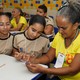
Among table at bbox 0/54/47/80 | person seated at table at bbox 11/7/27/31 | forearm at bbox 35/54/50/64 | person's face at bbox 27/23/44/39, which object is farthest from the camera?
person seated at table at bbox 11/7/27/31

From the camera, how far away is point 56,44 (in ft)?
5.54

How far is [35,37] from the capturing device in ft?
6.31

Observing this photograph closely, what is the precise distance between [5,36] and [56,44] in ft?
2.13

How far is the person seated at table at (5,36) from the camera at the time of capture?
1.91 m

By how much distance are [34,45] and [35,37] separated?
106 millimetres

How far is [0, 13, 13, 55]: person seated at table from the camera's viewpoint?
1912 millimetres

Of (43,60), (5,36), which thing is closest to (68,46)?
(43,60)

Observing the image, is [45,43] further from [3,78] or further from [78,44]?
[3,78]

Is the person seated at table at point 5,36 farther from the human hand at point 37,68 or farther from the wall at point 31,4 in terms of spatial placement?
Answer: the wall at point 31,4

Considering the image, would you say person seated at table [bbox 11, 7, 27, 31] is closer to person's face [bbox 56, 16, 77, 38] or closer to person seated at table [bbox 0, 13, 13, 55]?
person seated at table [bbox 0, 13, 13, 55]

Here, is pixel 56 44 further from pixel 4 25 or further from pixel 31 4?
pixel 31 4

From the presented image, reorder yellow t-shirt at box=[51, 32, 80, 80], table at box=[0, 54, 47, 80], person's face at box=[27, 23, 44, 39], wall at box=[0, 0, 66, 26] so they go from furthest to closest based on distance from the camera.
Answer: wall at box=[0, 0, 66, 26] → person's face at box=[27, 23, 44, 39] → yellow t-shirt at box=[51, 32, 80, 80] → table at box=[0, 54, 47, 80]

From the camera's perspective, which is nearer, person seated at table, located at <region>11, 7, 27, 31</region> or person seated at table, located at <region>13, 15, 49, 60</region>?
person seated at table, located at <region>13, 15, 49, 60</region>

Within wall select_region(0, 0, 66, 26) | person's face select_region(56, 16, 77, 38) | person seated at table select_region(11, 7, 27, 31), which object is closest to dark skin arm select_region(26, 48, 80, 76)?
person's face select_region(56, 16, 77, 38)
